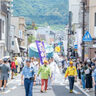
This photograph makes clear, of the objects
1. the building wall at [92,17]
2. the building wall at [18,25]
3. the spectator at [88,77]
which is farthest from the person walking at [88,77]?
the building wall at [18,25]

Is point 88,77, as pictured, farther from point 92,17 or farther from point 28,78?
point 92,17

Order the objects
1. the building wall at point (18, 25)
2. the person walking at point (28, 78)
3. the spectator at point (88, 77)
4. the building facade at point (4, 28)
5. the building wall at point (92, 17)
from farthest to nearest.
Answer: the building wall at point (18, 25), the building facade at point (4, 28), the building wall at point (92, 17), the spectator at point (88, 77), the person walking at point (28, 78)

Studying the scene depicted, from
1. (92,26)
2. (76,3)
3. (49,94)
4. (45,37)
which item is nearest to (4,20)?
(92,26)

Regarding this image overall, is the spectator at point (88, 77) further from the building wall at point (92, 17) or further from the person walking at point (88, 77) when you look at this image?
the building wall at point (92, 17)

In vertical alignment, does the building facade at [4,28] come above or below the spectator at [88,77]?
above

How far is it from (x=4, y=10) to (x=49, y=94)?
1393 inches

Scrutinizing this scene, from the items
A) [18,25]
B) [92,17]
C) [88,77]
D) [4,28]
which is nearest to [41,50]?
[88,77]

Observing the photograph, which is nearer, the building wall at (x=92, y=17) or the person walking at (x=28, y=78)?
the person walking at (x=28, y=78)

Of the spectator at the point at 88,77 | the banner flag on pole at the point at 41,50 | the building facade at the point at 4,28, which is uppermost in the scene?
the building facade at the point at 4,28

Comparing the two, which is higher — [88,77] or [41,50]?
[41,50]

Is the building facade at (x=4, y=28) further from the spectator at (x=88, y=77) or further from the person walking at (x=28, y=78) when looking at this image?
the person walking at (x=28, y=78)

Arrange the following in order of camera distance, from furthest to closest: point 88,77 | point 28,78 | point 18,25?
1. point 18,25
2. point 88,77
3. point 28,78

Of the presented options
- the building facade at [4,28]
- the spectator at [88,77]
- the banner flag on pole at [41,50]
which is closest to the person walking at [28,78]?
the spectator at [88,77]

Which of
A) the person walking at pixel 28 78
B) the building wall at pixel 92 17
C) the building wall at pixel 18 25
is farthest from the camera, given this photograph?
the building wall at pixel 18 25
